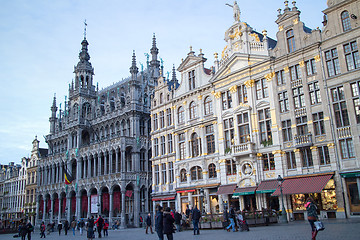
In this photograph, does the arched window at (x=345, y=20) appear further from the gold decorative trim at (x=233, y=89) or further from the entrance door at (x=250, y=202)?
the entrance door at (x=250, y=202)

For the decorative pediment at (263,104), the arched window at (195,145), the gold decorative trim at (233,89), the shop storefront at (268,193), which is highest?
the gold decorative trim at (233,89)

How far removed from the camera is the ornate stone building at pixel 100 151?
53.6 m

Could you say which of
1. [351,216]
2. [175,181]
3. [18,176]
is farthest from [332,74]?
[18,176]

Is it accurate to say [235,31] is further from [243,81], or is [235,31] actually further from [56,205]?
[56,205]

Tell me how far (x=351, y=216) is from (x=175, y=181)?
22103mm

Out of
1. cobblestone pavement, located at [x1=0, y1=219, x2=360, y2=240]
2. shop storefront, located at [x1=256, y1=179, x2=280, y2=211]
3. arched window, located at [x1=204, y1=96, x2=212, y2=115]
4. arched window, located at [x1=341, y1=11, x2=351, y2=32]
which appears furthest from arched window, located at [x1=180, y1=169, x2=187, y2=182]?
arched window, located at [x1=341, y1=11, x2=351, y2=32]

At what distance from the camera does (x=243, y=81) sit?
3884cm

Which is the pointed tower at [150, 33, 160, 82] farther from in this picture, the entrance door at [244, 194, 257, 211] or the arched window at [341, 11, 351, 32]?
the arched window at [341, 11, 351, 32]

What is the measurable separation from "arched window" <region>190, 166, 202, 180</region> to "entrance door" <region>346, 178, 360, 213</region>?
1739cm

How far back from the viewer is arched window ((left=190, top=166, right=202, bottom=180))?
140 feet

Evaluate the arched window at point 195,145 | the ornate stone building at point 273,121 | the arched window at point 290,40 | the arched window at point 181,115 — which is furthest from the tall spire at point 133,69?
the arched window at point 290,40

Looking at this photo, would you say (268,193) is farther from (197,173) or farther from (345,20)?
(345,20)

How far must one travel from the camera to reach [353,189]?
29656 mm

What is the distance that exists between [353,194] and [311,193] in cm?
363
